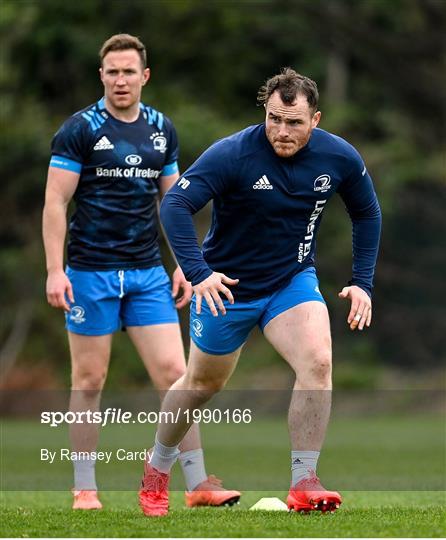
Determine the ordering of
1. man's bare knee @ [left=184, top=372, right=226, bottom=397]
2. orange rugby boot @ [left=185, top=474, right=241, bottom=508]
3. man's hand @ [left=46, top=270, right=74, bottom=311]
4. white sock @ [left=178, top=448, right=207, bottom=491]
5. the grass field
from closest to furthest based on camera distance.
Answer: the grass field < man's bare knee @ [left=184, top=372, right=226, bottom=397] < man's hand @ [left=46, top=270, right=74, bottom=311] < orange rugby boot @ [left=185, top=474, right=241, bottom=508] < white sock @ [left=178, top=448, right=207, bottom=491]

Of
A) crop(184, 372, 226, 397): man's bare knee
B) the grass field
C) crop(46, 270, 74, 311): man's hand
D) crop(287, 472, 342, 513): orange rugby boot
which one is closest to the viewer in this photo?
the grass field

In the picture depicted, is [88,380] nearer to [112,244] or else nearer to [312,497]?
[112,244]

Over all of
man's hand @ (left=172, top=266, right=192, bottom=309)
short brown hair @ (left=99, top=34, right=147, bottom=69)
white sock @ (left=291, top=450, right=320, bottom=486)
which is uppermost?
short brown hair @ (left=99, top=34, right=147, bottom=69)

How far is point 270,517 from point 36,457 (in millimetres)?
6557

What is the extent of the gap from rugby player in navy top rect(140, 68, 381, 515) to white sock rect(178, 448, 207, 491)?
79 cm

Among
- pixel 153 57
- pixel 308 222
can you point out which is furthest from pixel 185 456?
pixel 153 57

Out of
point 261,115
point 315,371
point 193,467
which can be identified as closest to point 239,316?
point 315,371

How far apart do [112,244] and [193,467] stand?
139cm

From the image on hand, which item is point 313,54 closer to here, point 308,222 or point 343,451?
point 343,451

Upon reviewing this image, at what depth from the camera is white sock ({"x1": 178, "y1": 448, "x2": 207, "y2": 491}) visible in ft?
24.7

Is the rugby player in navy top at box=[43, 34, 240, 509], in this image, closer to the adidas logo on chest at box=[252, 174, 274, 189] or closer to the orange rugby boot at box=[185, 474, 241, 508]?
the orange rugby boot at box=[185, 474, 241, 508]

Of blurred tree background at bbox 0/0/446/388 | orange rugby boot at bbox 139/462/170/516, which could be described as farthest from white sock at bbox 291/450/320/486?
blurred tree background at bbox 0/0/446/388

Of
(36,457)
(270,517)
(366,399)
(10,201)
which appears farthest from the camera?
(10,201)

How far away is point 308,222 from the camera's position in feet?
21.4
